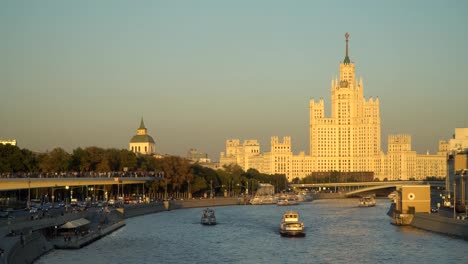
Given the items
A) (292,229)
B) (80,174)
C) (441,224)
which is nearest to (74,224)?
(292,229)

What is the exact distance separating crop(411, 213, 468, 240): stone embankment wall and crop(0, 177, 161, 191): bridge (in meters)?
36.7

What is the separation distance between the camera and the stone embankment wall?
69.8 meters

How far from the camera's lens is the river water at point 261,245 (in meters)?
59.8

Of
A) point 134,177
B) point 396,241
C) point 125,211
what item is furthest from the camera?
point 134,177

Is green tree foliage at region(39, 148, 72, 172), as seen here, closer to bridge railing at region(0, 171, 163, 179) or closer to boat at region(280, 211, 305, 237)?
bridge railing at region(0, 171, 163, 179)

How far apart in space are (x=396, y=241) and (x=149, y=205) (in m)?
46.4

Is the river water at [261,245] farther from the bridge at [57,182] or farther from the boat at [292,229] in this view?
the bridge at [57,182]

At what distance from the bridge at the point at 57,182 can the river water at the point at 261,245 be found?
34.7ft

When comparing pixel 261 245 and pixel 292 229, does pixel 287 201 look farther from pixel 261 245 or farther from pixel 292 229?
pixel 261 245

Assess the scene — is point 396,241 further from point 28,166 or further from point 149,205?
point 28,166

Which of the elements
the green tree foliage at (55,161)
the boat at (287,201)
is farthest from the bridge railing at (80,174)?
the boat at (287,201)

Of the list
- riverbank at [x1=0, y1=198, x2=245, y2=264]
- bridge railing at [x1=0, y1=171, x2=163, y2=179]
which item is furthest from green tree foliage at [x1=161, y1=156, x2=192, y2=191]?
riverbank at [x1=0, y1=198, x2=245, y2=264]

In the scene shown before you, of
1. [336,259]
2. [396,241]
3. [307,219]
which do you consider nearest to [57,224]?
[336,259]

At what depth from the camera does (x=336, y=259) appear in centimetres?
6038
